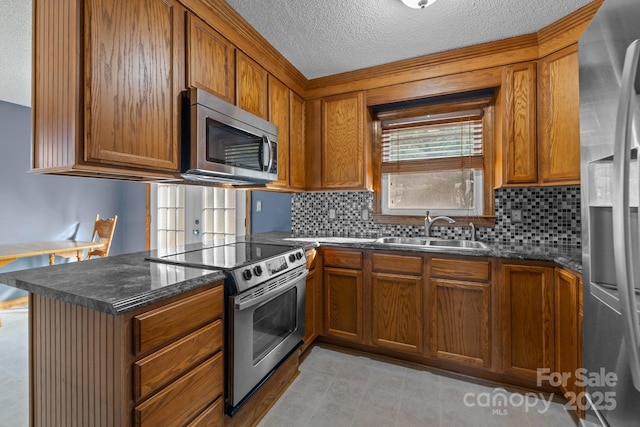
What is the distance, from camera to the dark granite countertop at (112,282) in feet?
3.15

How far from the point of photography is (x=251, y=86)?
2.12 metres

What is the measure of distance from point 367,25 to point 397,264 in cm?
168

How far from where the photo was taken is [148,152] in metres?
1.41

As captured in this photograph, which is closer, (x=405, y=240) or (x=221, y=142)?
(x=221, y=142)

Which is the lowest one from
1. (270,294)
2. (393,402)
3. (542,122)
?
(393,402)

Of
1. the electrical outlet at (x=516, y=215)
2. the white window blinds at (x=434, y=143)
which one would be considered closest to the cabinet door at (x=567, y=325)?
the electrical outlet at (x=516, y=215)

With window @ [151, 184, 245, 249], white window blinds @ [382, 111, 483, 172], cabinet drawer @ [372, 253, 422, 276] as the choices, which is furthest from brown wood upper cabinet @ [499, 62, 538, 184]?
window @ [151, 184, 245, 249]

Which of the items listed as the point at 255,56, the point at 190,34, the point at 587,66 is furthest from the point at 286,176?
the point at 587,66

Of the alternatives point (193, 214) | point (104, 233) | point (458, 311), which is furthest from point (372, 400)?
point (104, 233)

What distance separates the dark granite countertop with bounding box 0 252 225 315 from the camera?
96cm

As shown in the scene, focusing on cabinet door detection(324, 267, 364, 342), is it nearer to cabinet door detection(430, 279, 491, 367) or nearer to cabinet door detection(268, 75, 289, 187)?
cabinet door detection(430, 279, 491, 367)

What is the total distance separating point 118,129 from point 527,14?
7.96 ft

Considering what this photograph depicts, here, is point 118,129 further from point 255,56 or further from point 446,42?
point 446,42

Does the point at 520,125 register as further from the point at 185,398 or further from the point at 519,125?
the point at 185,398
